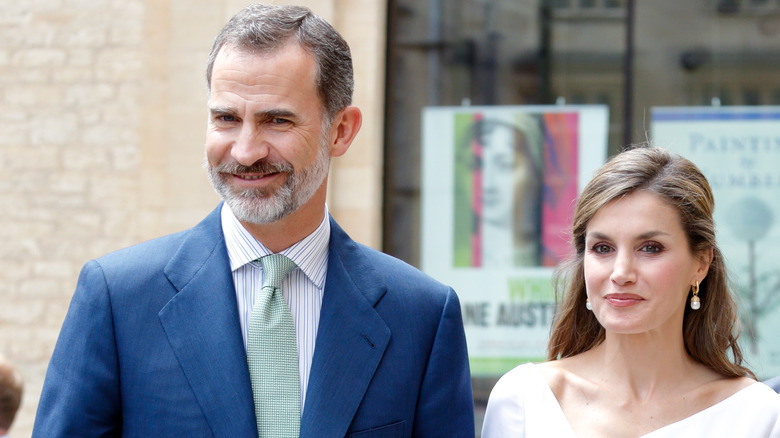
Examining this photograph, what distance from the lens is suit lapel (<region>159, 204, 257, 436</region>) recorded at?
2.11 meters

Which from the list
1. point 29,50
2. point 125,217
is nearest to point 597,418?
point 125,217

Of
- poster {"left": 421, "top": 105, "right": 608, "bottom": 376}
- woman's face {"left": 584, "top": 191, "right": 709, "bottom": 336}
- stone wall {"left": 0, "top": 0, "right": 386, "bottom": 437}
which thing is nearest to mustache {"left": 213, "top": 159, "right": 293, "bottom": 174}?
woman's face {"left": 584, "top": 191, "right": 709, "bottom": 336}

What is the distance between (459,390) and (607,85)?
5610 mm

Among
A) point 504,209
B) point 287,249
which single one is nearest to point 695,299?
point 287,249

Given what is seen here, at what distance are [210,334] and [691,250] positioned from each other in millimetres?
1386

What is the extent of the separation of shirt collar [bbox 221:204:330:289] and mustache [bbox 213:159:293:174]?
0.15 meters

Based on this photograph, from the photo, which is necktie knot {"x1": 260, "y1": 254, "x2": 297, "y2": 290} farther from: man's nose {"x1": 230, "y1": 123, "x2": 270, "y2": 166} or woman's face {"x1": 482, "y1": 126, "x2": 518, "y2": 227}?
woman's face {"x1": 482, "y1": 126, "x2": 518, "y2": 227}

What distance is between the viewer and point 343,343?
2.27 meters

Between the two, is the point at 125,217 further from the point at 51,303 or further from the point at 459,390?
the point at 459,390

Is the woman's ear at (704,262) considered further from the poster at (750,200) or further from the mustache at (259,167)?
the poster at (750,200)

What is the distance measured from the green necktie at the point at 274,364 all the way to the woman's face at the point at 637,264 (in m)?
0.94

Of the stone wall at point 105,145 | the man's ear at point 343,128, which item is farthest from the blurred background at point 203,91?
the man's ear at point 343,128

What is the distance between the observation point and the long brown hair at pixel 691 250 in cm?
280

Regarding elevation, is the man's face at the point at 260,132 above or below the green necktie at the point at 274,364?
above
